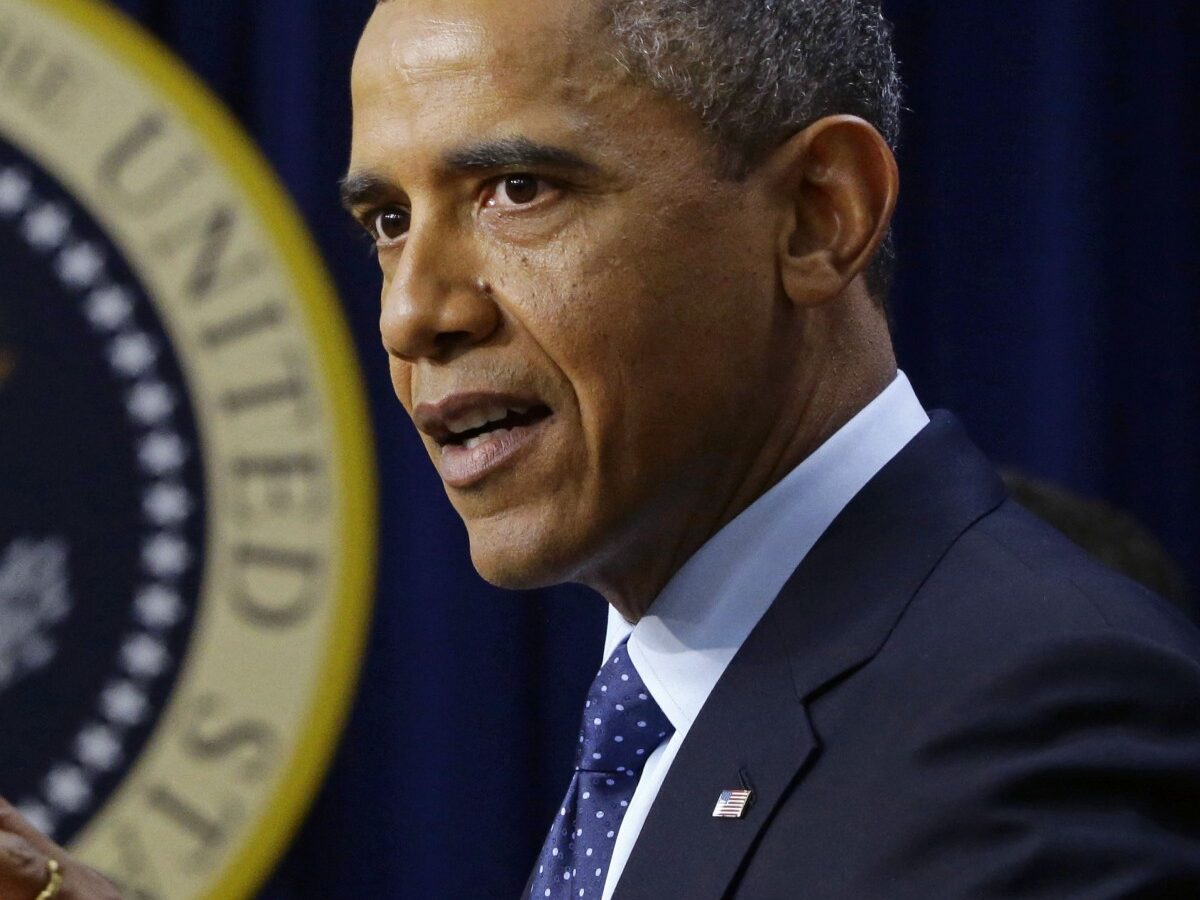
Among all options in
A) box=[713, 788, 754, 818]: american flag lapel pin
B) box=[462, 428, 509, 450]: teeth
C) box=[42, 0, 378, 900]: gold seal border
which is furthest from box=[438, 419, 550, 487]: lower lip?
box=[42, 0, 378, 900]: gold seal border

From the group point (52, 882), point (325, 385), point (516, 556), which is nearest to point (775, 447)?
point (516, 556)

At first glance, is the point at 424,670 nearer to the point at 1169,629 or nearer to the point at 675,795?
the point at 675,795

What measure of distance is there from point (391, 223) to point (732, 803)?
1.52ft

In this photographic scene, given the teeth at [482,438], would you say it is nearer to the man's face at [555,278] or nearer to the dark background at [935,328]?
the man's face at [555,278]

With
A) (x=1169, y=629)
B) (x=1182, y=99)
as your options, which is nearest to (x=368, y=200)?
(x=1169, y=629)

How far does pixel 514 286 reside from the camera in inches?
42.9

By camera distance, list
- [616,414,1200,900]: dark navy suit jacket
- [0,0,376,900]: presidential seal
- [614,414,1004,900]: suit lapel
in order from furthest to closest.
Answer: [0,0,376,900]: presidential seal → [614,414,1004,900]: suit lapel → [616,414,1200,900]: dark navy suit jacket

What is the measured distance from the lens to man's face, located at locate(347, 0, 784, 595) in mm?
1087

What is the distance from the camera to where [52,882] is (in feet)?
3.75

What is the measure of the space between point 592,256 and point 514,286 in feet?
0.18

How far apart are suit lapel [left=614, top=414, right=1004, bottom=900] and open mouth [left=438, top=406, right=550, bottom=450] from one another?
20 cm

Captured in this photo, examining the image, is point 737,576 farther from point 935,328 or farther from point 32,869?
point 935,328

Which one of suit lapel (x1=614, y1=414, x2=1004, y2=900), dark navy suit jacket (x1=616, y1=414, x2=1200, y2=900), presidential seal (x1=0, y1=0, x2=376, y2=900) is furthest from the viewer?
presidential seal (x1=0, y1=0, x2=376, y2=900)

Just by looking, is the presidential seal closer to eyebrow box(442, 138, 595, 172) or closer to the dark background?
the dark background
